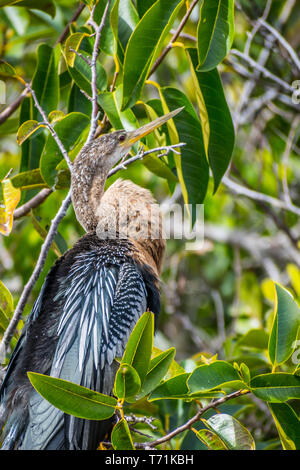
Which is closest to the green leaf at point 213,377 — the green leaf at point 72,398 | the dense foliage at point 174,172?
the dense foliage at point 174,172

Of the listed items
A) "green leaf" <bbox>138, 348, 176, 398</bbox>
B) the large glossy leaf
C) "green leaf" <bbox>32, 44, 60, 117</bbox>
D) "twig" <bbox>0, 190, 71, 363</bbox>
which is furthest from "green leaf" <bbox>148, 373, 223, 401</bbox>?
"green leaf" <bbox>32, 44, 60, 117</bbox>

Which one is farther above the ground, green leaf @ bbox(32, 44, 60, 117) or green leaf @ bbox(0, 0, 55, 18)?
green leaf @ bbox(0, 0, 55, 18)

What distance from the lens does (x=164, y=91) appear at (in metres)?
2.56

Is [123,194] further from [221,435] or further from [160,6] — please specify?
[221,435]

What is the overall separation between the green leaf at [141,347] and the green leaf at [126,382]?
0.13 ft

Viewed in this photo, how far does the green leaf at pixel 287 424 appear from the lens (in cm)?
189

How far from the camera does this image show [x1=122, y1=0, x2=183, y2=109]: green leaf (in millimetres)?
2160

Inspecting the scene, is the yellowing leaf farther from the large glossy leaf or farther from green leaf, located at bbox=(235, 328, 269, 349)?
green leaf, located at bbox=(235, 328, 269, 349)

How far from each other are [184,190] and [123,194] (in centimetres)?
57

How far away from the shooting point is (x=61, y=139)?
253 cm

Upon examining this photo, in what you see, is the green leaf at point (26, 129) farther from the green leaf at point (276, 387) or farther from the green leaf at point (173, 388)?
the green leaf at point (276, 387)

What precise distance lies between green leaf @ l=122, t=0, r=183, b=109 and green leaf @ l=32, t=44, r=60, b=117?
67 centimetres

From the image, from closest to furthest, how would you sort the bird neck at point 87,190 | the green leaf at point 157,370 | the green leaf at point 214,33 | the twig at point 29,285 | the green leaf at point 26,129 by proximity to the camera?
the green leaf at point 157,370, the twig at point 29,285, the green leaf at point 214,33, the green leaf at point 26,129, the bird neck at point 87,190

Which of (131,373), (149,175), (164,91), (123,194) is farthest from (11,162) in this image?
(131,373)
